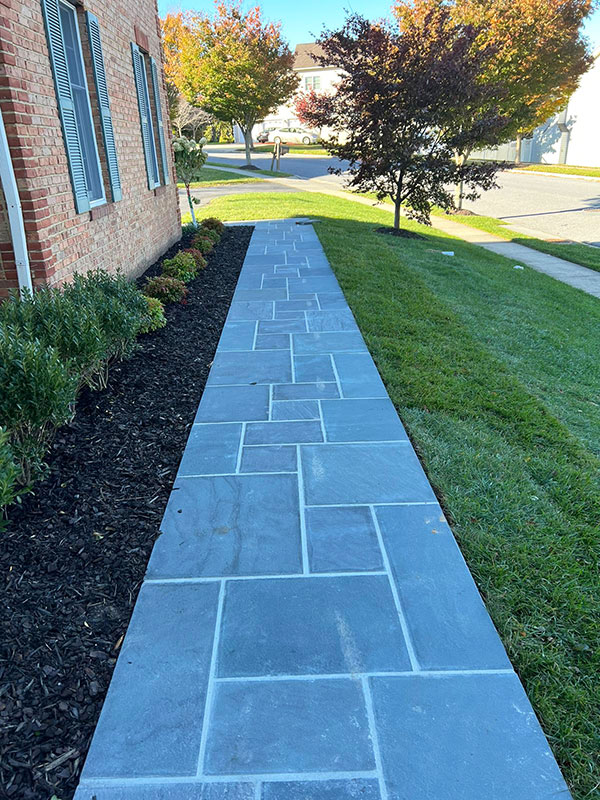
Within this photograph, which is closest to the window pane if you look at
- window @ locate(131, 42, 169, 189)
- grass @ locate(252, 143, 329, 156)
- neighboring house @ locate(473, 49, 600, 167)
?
window @ locate(131, 42, 169, 189)

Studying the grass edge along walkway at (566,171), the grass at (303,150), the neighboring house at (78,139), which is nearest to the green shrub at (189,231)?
the neighboring house at (78,139)

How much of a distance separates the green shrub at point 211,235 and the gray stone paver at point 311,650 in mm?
7084

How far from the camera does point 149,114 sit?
797 centimetres

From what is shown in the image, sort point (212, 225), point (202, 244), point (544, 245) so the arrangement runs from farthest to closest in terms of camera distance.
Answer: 1. point (544, 245)
2. point (212, 225)
3. point (202, 244)

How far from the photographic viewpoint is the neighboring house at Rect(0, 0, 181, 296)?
3.78 meters

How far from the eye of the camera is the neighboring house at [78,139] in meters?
3.78

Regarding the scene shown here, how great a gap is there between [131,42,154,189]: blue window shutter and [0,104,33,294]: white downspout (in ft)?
13.9

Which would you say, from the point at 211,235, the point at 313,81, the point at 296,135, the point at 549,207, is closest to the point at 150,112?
the point at 211,235

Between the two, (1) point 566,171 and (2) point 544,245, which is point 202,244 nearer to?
(2) point 544,245

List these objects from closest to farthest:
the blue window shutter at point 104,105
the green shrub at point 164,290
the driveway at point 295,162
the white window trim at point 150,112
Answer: the blue window shutter at point 104,105 → the green shrub at point 164,290 → the white window trim at point 150,112 → the driveway at point 295,162

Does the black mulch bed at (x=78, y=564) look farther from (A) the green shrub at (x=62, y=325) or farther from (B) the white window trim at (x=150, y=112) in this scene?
(B) the white window trim at (x=150, y=112)

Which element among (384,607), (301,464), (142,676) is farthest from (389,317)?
(142,676)

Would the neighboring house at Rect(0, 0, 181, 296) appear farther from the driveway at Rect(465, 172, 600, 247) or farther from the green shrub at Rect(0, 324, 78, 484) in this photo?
the driveway at Rect(465, 172, 600, 247)

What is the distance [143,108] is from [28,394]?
6319mm
